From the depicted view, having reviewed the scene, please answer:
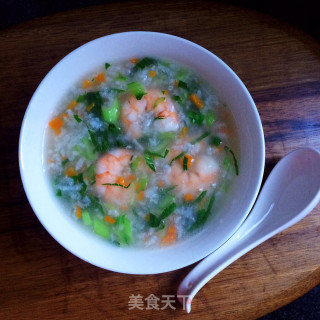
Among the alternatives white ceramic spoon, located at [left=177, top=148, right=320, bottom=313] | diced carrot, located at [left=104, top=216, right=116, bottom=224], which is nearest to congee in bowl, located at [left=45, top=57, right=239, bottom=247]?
diced carrot, located at [left=104, top=216, right=116, bottom=224]

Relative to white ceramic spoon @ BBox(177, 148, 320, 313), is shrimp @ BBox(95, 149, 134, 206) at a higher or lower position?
higher

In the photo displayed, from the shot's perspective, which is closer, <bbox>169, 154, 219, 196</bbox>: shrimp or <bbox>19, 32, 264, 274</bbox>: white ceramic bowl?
<bbox>19, 32, 264, 274</bbox>: white ceramic bowl

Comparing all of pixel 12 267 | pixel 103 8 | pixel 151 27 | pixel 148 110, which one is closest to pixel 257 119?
pixel 148 110

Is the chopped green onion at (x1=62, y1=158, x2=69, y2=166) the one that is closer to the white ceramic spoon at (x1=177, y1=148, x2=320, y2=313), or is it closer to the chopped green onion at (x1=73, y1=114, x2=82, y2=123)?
the chopped green onion at (x1=73, y1=114, x2=82, y2=123)

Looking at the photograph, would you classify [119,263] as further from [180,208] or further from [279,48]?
[279,48]

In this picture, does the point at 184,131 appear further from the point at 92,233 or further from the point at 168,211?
the point at 92,233

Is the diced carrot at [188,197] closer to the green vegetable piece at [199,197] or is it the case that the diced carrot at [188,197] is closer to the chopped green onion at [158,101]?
the green vegetable piece at [199,197]

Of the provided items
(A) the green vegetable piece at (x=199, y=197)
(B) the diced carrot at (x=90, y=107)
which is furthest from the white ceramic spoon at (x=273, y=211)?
(B) the diced carrot at (x=90, y=107)
